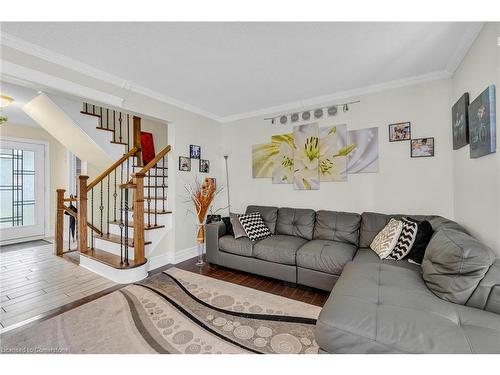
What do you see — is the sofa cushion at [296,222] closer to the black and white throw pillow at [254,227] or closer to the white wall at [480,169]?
the black and white throw pillow at [254,227]

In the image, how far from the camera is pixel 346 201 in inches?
118

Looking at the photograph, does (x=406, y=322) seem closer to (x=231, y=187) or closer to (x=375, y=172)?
(x=375, y=172)

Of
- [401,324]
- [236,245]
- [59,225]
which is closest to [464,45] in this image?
[401,324]

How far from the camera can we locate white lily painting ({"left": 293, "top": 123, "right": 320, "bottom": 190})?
3217 millimetres

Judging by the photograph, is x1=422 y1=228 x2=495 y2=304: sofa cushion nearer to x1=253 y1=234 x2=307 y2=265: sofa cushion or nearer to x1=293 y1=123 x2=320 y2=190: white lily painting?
x1=253 y1=234 x2=307 y2=265: sofa cushion

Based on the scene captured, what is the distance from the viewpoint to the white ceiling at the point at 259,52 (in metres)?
1.75

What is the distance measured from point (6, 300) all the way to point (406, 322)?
348 cm

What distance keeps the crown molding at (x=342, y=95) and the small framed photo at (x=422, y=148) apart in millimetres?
692

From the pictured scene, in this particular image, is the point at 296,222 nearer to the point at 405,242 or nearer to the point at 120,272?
the point at 405,242

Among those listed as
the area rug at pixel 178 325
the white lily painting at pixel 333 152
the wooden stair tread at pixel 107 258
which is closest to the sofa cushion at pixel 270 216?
the white lily painting at pixel 333 152

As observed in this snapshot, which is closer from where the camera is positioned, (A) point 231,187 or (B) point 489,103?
(B) point 489,103

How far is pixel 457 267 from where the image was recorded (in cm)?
130
